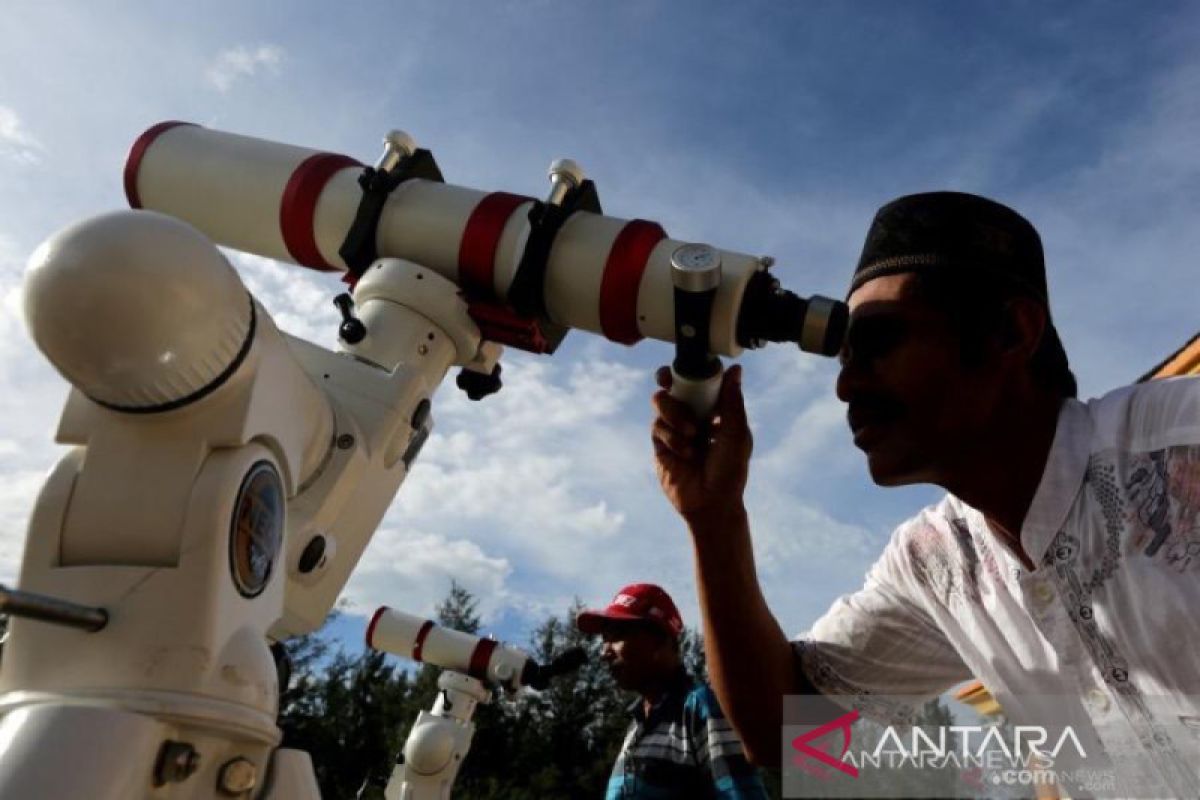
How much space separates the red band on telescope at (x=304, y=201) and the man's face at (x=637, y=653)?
2.59 meters

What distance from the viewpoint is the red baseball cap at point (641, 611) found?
4621 millimetres

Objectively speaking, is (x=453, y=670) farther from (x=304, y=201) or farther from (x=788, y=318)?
(x=788, y=318)

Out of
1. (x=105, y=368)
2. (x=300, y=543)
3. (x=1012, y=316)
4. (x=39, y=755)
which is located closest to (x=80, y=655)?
(x=39, y=755)

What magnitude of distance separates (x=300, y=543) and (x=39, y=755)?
33.6 inches

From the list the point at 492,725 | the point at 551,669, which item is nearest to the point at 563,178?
the point at 551,669

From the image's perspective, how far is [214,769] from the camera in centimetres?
135

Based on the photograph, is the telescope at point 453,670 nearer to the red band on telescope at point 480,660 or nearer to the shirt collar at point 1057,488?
the red band on telescope at point 480,660

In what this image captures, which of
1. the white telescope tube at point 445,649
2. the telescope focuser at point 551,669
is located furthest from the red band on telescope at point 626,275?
the white telescope tube at point 445,649

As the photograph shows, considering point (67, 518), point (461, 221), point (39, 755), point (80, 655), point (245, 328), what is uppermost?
point (461, 221)

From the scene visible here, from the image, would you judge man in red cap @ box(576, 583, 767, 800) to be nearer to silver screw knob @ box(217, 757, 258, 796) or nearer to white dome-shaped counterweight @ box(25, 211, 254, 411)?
silver screw knob @ box(217, 757, 258, 796)

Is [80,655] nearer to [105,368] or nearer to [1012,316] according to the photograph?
[105,368]

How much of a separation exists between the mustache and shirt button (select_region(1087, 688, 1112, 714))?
2.06 ft

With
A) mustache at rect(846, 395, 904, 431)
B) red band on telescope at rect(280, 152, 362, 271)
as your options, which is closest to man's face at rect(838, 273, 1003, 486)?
mustache at rect(846, 395, 904, 431)

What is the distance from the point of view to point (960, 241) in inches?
78.4
